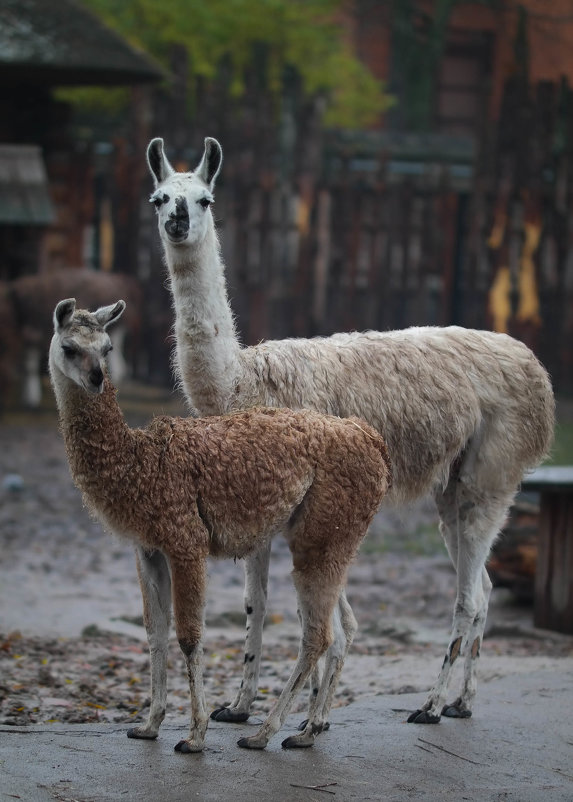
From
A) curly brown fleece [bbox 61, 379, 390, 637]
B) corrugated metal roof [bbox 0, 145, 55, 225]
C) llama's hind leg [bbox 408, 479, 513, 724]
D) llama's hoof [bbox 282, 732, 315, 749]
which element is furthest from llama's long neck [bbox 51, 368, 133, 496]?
corrugated metal roof [bbox 0, 145, 55, 225]

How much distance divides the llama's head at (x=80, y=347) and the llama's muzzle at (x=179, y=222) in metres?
1.30

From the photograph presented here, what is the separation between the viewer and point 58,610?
8523 mm

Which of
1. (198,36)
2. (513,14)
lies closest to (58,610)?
(198,36)

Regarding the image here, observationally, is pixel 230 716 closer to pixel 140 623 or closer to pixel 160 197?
pixel 160 197

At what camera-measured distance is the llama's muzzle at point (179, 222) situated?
19.8ft

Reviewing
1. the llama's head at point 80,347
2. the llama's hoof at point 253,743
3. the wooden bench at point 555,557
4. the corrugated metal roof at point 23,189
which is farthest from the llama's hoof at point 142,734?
the corrugated metal roof at point 23,189

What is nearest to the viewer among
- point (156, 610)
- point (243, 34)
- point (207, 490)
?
point (207, 490)

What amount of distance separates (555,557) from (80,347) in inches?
177

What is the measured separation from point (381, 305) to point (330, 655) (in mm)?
12768

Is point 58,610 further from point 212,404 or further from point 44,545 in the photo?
point 212,404

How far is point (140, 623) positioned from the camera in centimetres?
834

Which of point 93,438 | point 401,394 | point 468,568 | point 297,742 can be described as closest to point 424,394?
point 401,394

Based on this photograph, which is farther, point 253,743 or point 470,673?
point 470,673

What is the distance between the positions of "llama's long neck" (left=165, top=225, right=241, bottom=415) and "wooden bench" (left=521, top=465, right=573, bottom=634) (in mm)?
2826
